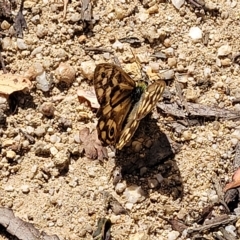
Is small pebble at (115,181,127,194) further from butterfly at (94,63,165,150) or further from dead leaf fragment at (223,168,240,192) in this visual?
dead leaf fragment at (223,168,240,192)

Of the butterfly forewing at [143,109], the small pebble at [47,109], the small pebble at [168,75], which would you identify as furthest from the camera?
the small pebble at [168,75]

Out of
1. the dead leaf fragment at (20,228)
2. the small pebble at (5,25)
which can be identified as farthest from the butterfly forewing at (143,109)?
the small pebble at (5,25)

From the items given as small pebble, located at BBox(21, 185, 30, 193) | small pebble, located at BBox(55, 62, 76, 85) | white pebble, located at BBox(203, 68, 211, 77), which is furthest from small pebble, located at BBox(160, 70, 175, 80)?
small pebble, located at BBox(21, 185, 30, 193)

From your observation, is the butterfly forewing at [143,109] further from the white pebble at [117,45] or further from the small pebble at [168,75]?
the white pebble at [117,45]

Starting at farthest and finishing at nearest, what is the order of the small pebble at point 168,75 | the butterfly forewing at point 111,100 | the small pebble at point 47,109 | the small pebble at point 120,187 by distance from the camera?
the small pebble at point 168,75, the small pebble at point 47,109, the small pebble at point 120,187, the butterfly forewing at point 111,100

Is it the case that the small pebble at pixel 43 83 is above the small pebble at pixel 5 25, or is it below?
below

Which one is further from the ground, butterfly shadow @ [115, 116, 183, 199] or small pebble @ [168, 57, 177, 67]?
small pebble @ [168, 57, 177, 67]

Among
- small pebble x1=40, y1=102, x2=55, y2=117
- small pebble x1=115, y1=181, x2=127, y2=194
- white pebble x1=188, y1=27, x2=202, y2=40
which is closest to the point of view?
small pebble x1=115, y1=181, x2=127, y2=194
